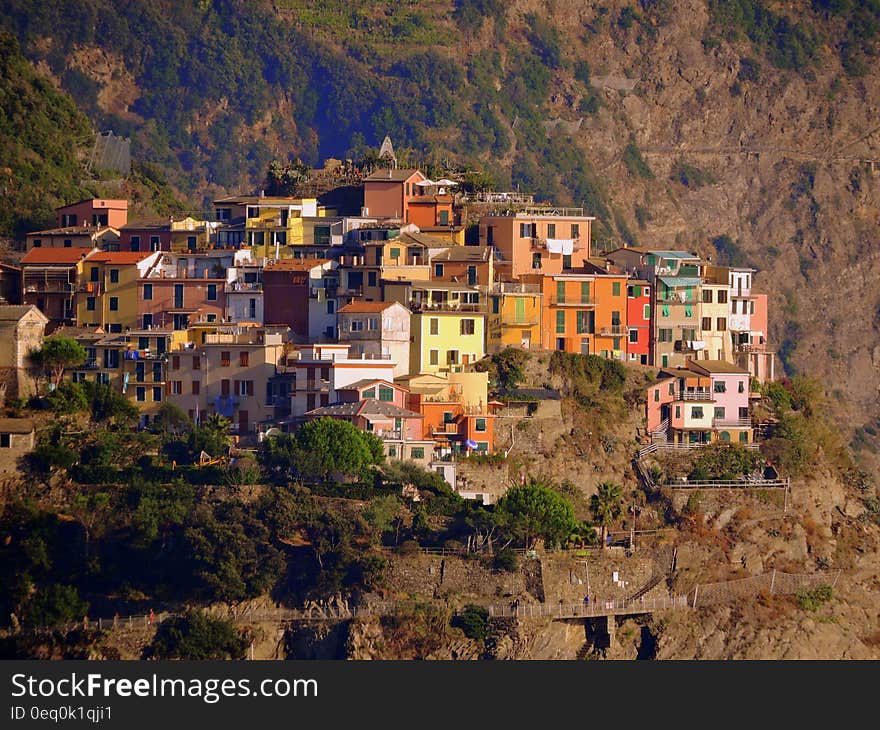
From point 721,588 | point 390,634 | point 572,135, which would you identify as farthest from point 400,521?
point 572,135

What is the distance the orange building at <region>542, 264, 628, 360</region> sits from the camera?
102m

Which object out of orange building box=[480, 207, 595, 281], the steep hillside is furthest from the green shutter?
the steep hillside

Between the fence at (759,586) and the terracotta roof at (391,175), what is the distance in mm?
19296

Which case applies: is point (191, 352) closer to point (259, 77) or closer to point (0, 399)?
point (0, 399)

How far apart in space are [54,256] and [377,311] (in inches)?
486

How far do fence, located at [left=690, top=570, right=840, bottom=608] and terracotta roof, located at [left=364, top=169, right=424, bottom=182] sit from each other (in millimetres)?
19296

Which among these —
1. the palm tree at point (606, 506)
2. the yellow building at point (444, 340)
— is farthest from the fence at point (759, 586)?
the yellow building at point (444, 340)

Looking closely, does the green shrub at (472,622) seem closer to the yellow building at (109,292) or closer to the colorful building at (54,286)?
the yellow building at (109,292)

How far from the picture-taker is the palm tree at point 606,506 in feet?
312

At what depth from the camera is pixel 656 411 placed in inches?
3957

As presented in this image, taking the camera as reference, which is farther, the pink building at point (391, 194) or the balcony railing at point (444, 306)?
the pink building at point (391, 194)

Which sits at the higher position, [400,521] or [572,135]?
[572,135]

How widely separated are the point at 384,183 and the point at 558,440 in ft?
46.9

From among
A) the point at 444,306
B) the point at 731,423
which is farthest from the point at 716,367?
the point at 444,306
